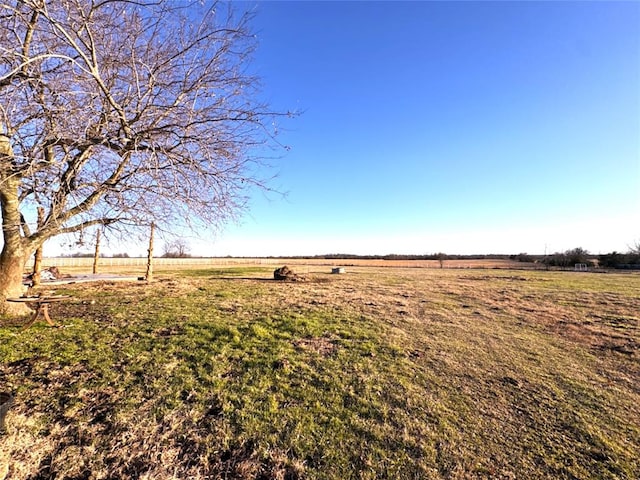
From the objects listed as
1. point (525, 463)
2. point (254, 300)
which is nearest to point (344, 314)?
point (254, 300)

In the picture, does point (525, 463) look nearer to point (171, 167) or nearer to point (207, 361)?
point (207, 361)

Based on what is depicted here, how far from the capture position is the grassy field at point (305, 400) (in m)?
2.89

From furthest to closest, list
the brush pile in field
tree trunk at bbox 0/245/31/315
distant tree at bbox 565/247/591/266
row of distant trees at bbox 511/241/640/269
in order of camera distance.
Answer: distant tree at bbox 565/247/591/266 < row of distant trees at bbox 511/241/640/269 < the brush pile in field < tree trunk at bbox 0/245/31/315

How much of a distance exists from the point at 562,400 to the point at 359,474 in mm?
3523

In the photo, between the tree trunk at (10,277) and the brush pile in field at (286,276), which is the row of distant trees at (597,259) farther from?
the tree trunk at (10,277)

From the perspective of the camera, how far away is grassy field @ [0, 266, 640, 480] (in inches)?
114

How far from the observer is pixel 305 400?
395 centimetres

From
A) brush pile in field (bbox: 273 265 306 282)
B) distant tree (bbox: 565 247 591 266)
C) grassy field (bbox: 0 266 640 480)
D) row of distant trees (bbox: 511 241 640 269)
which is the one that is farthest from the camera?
distant tree (bbox: 565 247 591 266)

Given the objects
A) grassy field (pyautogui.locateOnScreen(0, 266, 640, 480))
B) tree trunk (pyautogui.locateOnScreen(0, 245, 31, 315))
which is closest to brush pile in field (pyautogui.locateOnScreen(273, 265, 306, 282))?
grassy field (pyautogui.locateOnScreen(0, 266, 640, 480))

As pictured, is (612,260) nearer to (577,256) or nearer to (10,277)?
(577,256)

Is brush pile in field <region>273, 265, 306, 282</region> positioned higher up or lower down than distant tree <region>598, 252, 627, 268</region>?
lower down

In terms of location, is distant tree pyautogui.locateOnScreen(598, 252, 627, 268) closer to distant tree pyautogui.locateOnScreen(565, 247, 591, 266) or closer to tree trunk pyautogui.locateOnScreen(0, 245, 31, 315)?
distant tree pyautogui.locateOnScreen(565, 247, 591, 266)

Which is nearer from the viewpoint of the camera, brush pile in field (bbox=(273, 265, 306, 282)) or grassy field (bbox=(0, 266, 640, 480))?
grassy field (bbox=(0, 266, 640, 480))

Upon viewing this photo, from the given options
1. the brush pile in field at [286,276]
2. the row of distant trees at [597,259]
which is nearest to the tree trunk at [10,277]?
the brush pile in field at [286,276]
